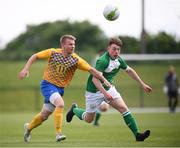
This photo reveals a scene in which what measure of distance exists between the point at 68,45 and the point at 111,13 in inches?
55.3

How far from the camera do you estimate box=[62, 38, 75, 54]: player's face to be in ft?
47.6

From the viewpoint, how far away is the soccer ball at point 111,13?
15445 millimetres

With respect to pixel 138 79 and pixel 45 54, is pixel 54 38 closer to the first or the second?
pixel 138 79

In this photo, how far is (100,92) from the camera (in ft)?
49.3

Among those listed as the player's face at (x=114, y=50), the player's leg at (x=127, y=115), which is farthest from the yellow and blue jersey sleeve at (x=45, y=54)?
the player's leg at (x=127, y=115)

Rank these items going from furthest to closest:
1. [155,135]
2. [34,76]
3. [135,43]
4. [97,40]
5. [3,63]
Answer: [97,40] → [3,63] → [34,76] → [135,43] → [155,135]

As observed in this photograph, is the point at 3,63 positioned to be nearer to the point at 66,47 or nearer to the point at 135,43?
the point at 135,43

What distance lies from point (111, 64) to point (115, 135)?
8.66ft

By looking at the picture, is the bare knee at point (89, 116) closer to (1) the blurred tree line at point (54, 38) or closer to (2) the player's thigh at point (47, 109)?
(2) the player's thigh at point (47, 109)

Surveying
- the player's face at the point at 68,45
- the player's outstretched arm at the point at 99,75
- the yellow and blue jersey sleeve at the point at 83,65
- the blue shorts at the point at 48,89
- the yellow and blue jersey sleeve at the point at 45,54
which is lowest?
the blue shorts at the point at 48,89

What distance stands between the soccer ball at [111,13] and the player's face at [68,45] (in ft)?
4.17

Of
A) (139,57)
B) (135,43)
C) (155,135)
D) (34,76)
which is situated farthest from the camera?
(34,76)

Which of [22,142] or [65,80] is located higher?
[65,80]

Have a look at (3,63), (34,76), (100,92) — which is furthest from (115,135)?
(3,63)
